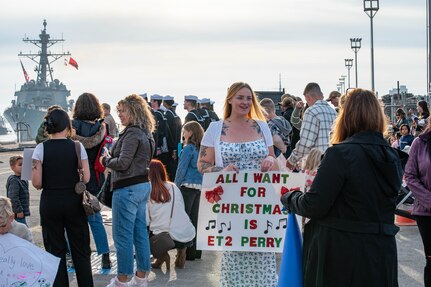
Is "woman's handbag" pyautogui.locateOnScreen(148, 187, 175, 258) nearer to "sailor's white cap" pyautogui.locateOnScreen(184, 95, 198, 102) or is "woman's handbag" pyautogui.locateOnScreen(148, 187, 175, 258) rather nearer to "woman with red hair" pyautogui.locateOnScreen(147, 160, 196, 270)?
"woman with red hair" pyautogui.locateOnScreen(147, 160, 196, 270)

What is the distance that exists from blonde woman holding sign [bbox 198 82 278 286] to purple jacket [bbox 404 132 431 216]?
1.60 m

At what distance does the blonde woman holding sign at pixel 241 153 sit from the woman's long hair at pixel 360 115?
1339 mm

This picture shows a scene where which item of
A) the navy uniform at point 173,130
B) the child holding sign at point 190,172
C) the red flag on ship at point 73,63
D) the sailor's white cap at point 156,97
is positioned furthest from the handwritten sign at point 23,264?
the red flag on ship at point 73,63

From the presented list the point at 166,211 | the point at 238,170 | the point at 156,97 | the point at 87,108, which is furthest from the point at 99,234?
the point at 156,97

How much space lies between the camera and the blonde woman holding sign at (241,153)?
6.35 meters

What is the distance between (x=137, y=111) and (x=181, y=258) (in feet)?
7.32

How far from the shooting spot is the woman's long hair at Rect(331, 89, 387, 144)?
16.1 feet

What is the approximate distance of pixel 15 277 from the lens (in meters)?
6.54

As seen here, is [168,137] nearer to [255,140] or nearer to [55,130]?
[55,130]

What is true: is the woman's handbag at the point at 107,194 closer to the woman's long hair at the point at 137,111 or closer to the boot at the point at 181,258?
the woman's long hair at the point at 137,111

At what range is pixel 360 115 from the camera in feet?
16.1

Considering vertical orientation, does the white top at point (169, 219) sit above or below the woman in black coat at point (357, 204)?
below

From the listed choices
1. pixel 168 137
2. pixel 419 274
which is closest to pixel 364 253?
pixel 419 274

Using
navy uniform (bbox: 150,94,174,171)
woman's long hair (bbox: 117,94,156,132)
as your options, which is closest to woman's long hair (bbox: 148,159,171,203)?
woman's long hair (bbox: 117,94,156,132)
